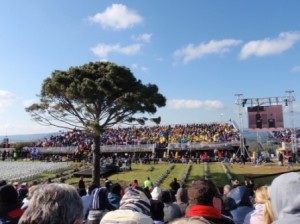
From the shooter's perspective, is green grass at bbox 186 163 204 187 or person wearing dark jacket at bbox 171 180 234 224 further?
green grass at bbox 186 163 204 187

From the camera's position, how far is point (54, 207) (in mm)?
2326

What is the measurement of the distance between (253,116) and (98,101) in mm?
A: 18249

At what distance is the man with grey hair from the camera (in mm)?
2285

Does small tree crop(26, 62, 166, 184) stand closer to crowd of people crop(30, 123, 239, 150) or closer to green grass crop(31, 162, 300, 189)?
green grass crop(31, 162, 300, 189)

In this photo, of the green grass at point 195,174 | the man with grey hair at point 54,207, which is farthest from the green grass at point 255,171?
the man with grey hair at point 54,207

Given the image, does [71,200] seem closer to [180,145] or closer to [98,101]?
[98,101]

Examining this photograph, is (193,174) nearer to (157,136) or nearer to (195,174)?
(195,174)

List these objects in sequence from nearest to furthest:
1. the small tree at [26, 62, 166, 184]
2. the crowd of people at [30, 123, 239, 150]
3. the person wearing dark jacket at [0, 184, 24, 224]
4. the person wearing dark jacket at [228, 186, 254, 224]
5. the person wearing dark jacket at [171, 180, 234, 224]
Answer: the person wearing dark jacket at [171, 180, 234, 224], the person wearing dark jacket at [0, 184, 24, 224], the person wearing dark jacket at [228, 186, 254, 224], the small tree at [26, 62, 166, 184], the crowd of people at [30, 123, 239, 150]

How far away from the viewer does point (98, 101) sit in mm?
22391

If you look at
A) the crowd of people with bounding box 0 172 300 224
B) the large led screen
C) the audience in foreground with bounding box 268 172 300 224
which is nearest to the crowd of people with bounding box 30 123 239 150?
the large led screen

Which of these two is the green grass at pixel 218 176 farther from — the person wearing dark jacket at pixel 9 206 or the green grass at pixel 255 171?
the person wearing dark jacket at pixel 9 206

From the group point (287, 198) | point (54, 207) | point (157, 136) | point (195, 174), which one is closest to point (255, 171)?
point (195, 174)

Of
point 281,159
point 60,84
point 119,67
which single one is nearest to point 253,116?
point 281,159

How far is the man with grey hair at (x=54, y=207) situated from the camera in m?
2.29
